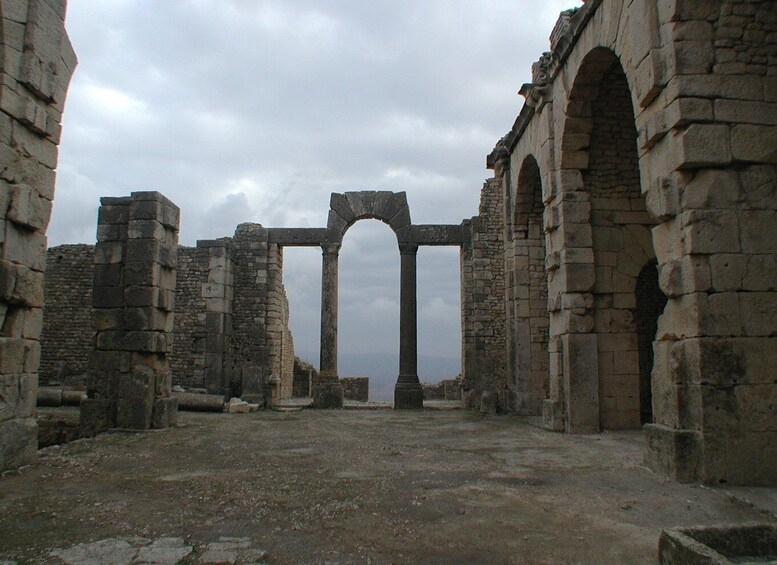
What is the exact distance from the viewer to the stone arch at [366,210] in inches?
628

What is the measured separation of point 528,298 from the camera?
11836 mm

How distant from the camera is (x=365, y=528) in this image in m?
3.71

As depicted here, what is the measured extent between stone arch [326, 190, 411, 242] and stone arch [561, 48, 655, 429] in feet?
24.9

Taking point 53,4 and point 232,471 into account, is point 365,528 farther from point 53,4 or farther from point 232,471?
point 53,4

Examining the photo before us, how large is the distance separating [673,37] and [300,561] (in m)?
5.39

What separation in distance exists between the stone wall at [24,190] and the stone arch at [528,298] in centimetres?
843

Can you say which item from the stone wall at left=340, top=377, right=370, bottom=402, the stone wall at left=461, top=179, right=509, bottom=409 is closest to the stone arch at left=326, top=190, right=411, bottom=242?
the stone wall at left=461, top=179, right=509, bottom=409

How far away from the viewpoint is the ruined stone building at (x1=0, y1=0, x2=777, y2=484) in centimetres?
496

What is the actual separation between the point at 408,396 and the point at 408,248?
13.7 feet

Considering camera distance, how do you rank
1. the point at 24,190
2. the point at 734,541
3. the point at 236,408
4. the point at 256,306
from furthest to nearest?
the point at 256,306 < the point at 236,408 < the point at 24,190 < the point at 734,541

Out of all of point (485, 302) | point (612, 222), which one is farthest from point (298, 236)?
point (612, 222)

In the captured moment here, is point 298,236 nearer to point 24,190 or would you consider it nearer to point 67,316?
point 67,316

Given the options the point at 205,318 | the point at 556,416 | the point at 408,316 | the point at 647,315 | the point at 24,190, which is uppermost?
the point at 24,190

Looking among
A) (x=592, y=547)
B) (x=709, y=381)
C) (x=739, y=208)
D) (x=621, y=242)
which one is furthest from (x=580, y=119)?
(x=592, y=547)
